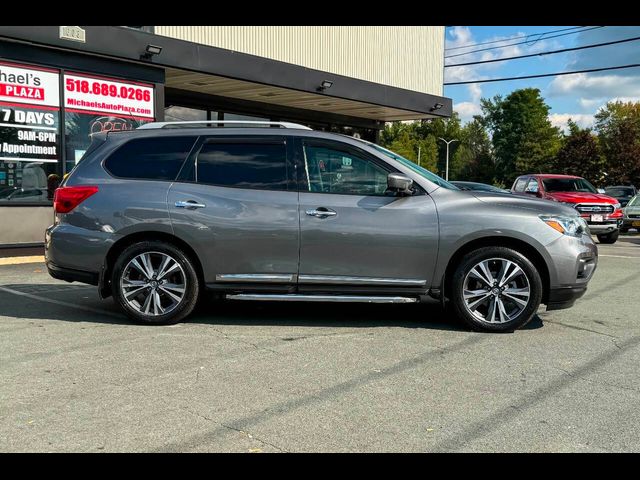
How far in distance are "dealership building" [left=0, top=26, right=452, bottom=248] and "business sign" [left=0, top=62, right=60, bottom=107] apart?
18 millimetres

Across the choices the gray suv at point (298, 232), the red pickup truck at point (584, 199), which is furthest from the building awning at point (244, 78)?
the gray suv at point (298, 232)

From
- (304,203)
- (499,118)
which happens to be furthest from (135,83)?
(499,118)

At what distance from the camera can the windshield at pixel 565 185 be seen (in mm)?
17688

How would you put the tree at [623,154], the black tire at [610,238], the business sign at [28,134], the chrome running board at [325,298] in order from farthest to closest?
1. the tree at [623,154]
2. the black tire at [610,238]
3. the business sign at [28,134]
4. the chrome running board at [325,298]

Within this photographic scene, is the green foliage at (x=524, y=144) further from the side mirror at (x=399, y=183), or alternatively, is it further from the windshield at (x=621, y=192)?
the side mirror at (x=399, y=183)

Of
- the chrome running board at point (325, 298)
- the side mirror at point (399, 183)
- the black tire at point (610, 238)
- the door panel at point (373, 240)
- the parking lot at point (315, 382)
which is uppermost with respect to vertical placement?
the side mirror at point (399, 183)

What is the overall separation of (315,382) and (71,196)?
331cm

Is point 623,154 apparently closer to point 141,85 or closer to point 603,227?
point 603,227

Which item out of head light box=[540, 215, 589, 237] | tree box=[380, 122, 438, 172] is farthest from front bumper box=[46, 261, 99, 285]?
tree box=[380, 122, 438, 172]

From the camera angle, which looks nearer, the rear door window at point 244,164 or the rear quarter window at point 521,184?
the rear door window at point 244,164

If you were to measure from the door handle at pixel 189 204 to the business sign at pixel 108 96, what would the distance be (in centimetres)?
753

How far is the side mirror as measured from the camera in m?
5.79

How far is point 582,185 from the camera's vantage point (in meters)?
18.1
